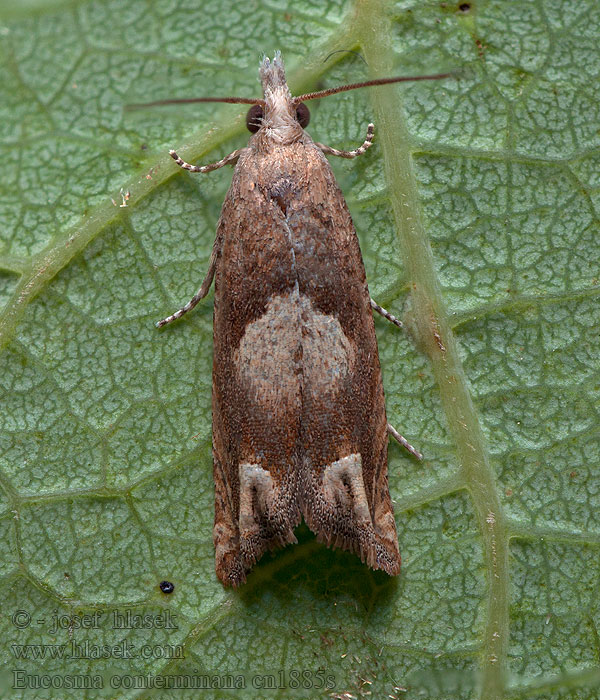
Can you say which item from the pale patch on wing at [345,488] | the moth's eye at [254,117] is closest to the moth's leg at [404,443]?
the pale patch on wing at [345,488]

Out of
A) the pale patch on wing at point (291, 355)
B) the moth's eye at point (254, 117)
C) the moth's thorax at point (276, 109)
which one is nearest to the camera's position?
the pale patch on wing at point (291, 355)

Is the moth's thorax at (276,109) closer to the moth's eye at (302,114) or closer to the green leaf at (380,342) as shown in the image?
the moth's eye at (302,114)

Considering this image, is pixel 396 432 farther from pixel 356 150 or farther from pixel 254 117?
pixel 254 117

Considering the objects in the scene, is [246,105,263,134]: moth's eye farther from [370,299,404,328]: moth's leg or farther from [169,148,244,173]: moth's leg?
[370,299,404,328]: moth's leg

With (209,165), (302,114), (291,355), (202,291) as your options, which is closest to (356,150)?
(302,114)

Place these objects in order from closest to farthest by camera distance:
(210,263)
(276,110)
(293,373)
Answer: (293,373)
(276,110)
(210,263)

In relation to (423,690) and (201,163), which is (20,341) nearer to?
(201,163)

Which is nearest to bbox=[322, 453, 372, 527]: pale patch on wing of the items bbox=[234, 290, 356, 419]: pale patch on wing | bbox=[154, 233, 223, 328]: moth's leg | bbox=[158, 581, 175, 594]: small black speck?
bbox=[234, 290, 356, 419]: pale patch on wing
